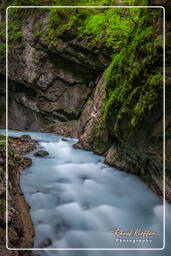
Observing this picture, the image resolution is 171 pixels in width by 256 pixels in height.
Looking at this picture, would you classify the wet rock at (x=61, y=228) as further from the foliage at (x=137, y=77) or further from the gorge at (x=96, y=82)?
the foliage at (x=137, y=77)

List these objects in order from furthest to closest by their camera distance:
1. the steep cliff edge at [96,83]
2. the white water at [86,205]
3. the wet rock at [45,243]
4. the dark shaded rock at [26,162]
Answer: the dark shaded rock at [26,162]
the steep cliff edge at [96,83]
the white water at [86,205]
the wet rock at [45,243]

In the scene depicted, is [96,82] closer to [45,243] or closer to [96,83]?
[96,83]

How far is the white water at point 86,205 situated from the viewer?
11.2ft

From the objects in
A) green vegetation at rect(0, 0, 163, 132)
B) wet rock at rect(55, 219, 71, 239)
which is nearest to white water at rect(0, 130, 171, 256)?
wet rock at rect(55, 219, 71, 239)

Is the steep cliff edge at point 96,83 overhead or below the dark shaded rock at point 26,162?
overhead

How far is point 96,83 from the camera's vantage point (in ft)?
41.9

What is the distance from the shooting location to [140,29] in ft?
14.9

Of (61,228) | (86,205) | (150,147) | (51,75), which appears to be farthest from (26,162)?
(51,75)

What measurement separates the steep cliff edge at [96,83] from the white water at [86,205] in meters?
0.54

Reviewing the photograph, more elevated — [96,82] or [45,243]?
[96,82]

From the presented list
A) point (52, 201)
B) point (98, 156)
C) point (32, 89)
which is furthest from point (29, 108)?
point (52, 201)

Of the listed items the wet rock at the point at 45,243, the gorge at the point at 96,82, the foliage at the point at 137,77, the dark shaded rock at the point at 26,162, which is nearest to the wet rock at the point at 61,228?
the wet rock at the point at 45,243

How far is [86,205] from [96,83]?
9521mm

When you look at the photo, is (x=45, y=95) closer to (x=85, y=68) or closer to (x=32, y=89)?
(x=32, y=89)
